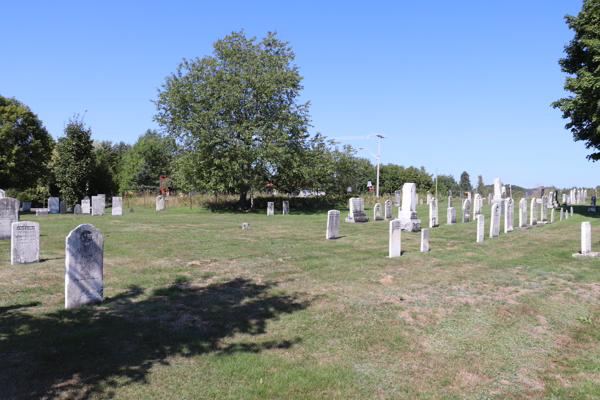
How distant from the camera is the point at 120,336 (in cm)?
579

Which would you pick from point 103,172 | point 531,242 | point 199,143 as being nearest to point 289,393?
point 531,242

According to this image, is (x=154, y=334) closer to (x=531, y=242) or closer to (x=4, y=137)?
(x=531, y=242)

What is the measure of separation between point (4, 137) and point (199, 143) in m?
17.1

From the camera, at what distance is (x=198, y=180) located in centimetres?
3353

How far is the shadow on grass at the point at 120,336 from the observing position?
450cm

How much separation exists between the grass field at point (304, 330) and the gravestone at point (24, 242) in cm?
37

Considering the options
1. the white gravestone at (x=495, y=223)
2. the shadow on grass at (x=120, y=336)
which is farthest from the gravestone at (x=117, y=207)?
the white gravestone at (x=495, y=223)

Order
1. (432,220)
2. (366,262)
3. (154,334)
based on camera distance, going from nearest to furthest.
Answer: (154,334), (366,262), (432,220)

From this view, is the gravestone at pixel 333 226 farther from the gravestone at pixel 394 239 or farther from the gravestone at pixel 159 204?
the gravestone at pixel 159 204

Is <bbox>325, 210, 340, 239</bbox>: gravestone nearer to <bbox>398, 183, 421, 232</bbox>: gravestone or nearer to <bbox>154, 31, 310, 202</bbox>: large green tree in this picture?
<bbox>398, 183, 421, 232</bbox>: gravestone

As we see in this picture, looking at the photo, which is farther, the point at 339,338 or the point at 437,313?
A: the point at 437,313

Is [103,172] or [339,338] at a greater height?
[103,172]

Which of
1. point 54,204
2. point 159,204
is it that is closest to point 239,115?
A: point 159,204

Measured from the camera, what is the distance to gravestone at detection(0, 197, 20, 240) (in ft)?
51.6
